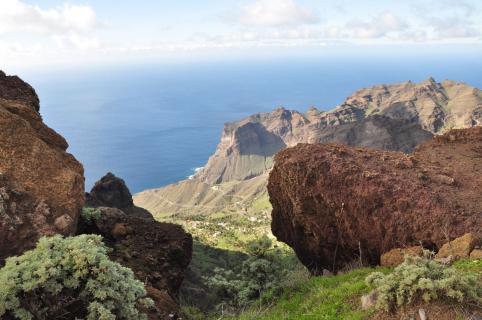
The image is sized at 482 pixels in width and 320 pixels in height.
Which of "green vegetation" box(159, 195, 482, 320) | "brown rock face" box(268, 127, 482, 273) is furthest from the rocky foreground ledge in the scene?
"brown rock face" box(268, 127, 482, 273)

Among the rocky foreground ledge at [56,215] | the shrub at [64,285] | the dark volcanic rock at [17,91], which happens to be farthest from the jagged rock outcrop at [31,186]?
the shrub at [64,285]

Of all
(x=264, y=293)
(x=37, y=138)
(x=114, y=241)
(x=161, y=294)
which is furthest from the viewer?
(x=114, y=241)

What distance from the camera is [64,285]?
959 centimetres

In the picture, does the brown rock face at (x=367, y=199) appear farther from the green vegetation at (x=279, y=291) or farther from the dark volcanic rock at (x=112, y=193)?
the dark volcanic rock at (x=112, y=193)

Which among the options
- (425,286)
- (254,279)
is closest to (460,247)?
(425,286)

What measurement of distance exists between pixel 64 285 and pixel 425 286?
849 cm

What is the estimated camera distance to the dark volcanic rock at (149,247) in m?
17.5

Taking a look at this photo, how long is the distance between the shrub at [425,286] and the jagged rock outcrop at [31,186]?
36.7 feet

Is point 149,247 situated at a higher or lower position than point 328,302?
lower

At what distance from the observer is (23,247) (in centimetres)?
1401

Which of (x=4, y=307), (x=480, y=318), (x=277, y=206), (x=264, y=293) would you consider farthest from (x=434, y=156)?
(x=4, y=307)

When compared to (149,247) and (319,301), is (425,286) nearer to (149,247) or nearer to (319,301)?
(319,301)

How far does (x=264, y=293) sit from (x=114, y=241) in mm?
7918

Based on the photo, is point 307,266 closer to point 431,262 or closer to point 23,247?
point 431,262
